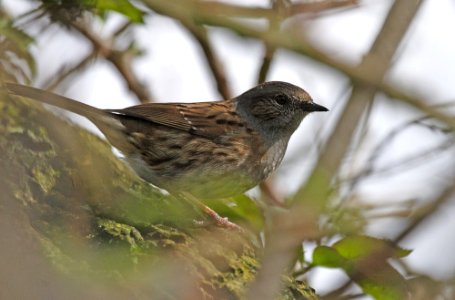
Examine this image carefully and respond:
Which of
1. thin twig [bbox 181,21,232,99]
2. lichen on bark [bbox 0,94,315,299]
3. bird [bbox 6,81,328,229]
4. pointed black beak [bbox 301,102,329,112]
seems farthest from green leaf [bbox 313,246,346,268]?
pointed black beak [bbox 301,102,329,112]

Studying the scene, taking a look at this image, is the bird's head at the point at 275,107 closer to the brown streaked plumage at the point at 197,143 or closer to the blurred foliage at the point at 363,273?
the brown streaked plumage at the point at 197,143

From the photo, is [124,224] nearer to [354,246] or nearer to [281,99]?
[354,246]

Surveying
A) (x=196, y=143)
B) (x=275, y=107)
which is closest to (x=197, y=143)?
(x=196, y=143)

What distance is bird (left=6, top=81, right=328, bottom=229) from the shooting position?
6.05 meters

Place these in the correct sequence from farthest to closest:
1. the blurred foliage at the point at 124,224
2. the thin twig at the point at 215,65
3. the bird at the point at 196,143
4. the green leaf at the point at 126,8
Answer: the thin twig at the point at 215,65
the bird at the point at 196,143
the green leaf at the point at 126,8
the blurred foliage at the point at 124,224

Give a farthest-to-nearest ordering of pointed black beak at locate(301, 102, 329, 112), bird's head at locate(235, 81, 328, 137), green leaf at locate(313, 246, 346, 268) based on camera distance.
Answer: bird's head at locate(235, 81, 328, 137) < pointed black beak at locate(301, 102, 329, 112) < green leaf at locate(313, 246, 346, 268)

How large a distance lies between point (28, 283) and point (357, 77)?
1302 millimetres

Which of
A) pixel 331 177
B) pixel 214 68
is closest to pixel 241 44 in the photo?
pixel 331 177

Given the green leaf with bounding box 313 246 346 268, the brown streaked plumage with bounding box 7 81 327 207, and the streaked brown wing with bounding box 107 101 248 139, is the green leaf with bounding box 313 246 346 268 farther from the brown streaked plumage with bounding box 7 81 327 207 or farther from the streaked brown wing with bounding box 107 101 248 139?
the streaked brown wing with bounding box 107 101 248 139

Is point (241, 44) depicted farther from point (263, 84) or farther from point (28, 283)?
point (263, 84)

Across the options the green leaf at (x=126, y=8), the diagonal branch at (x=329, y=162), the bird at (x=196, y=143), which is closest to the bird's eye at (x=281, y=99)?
the bird at (x=196, y=143)

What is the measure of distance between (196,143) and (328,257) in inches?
90.5

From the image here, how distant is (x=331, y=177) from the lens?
201 centimetres

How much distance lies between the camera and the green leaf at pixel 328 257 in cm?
421
